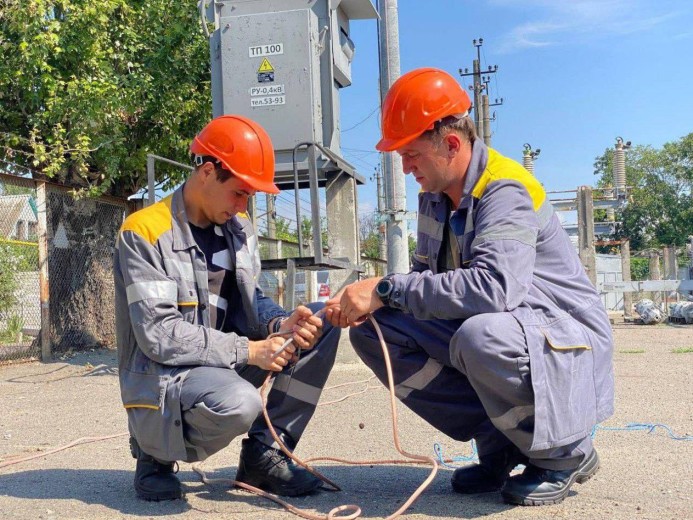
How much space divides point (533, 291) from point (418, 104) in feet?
3.06

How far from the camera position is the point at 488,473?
11.3 feet

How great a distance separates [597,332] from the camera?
322 centimetres

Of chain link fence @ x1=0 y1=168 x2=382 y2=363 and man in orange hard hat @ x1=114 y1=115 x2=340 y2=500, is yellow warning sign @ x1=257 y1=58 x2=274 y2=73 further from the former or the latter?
man in orange hard hat @ x1=114 y1=115 x2=340 y2=500

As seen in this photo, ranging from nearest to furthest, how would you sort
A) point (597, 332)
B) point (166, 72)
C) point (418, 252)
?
1. point (597, 332)
2. point (418, 252)
3. point (166, 72)

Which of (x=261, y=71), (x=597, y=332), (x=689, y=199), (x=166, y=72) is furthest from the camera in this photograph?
(x=689, y=199)

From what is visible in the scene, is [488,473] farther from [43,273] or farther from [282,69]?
[43,273]

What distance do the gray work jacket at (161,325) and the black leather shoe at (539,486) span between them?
1.22 meters

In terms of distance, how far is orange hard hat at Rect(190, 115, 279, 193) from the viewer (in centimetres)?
353

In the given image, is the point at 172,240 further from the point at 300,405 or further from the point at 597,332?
the point at 597,332

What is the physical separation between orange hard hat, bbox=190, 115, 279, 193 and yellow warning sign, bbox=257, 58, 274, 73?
15.9 feet

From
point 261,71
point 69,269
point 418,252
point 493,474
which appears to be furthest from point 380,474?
point 69,269

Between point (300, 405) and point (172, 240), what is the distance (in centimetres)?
91

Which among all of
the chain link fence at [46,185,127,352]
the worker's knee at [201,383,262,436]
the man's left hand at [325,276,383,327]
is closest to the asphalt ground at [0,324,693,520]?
the worker's knee at [201,383,262,436]

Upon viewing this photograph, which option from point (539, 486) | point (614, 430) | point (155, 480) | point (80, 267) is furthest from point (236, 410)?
point (80, 267)
